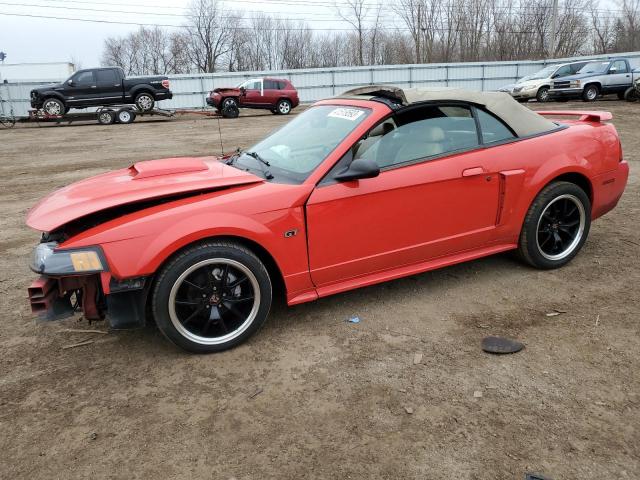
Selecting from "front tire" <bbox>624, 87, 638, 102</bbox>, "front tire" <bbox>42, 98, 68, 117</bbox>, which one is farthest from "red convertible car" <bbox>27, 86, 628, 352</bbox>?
"front tire" <bbox>42, 98, 68, 117</bbox>

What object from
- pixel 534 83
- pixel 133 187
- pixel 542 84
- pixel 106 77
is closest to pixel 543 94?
pixel 542 84

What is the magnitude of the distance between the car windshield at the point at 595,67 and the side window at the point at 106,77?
20.0m

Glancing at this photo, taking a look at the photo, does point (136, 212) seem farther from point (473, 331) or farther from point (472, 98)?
point (472, 98)

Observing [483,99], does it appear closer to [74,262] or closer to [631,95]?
[74,262]

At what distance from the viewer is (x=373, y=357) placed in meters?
2.96

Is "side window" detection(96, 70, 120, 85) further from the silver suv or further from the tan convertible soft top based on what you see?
the tan convertible soft top

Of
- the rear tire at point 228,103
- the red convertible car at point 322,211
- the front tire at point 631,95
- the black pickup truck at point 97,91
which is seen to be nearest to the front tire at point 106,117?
the black pickup truck at point 97,91

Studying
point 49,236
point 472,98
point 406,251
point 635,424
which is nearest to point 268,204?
point 406,251

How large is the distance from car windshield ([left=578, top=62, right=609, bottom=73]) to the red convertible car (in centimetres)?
1954

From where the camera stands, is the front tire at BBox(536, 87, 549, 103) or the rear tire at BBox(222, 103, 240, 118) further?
the rear tire at BBox(222, 103, 240, 118)

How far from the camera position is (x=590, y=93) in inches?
809

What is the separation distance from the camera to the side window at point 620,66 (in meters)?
20.5

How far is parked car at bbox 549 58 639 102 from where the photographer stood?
20.3 m

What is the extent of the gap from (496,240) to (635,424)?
1777mm
